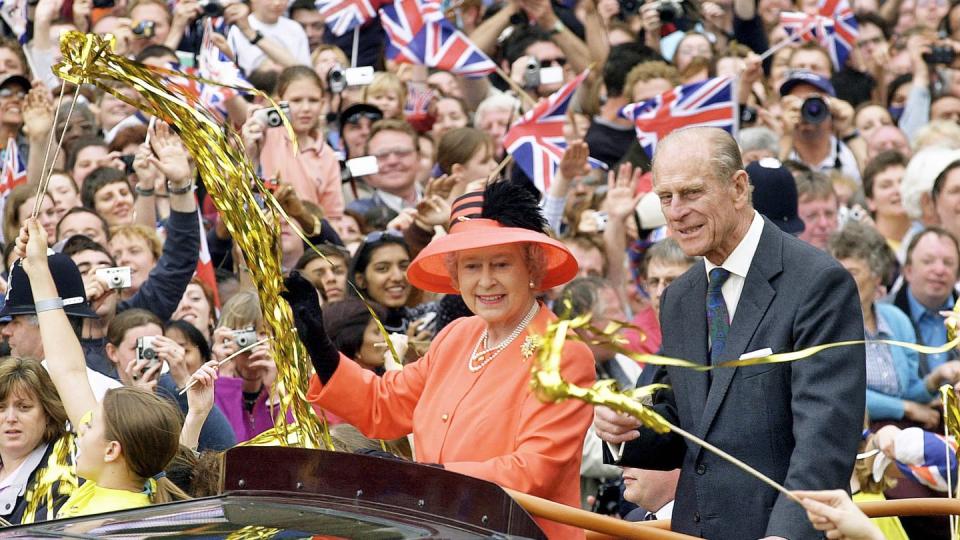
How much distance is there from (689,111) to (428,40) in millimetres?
2313

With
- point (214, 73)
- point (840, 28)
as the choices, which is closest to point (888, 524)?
point (214, 73)

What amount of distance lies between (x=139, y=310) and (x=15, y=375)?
55.6 inches

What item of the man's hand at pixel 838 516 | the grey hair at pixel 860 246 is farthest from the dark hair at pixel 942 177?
the man's hand at pixel 838 516

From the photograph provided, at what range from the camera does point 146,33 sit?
11406 mm

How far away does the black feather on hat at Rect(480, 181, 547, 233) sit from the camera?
5.10 metres

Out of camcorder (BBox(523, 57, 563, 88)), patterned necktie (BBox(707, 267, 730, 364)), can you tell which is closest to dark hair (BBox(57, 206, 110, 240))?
patterned necktie (BBox(707, 267, 730, 364))

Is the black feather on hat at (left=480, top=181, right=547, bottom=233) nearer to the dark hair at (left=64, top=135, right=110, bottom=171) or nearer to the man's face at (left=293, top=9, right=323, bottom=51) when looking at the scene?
the dark hair at (left=64, top=135, right=110, bottom=171)

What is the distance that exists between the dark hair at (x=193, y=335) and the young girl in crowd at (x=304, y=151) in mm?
2350

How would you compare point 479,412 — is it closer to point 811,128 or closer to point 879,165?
point 879,165

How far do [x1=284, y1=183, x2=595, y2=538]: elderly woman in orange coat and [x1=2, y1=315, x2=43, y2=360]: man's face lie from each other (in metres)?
2.05

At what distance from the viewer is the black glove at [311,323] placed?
16.6ft

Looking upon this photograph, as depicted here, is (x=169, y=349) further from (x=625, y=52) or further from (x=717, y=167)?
(x=625, y=52)

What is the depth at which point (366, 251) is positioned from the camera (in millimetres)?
8391

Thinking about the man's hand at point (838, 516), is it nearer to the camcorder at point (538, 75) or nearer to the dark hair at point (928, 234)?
the dark hair at point (928, 234)
